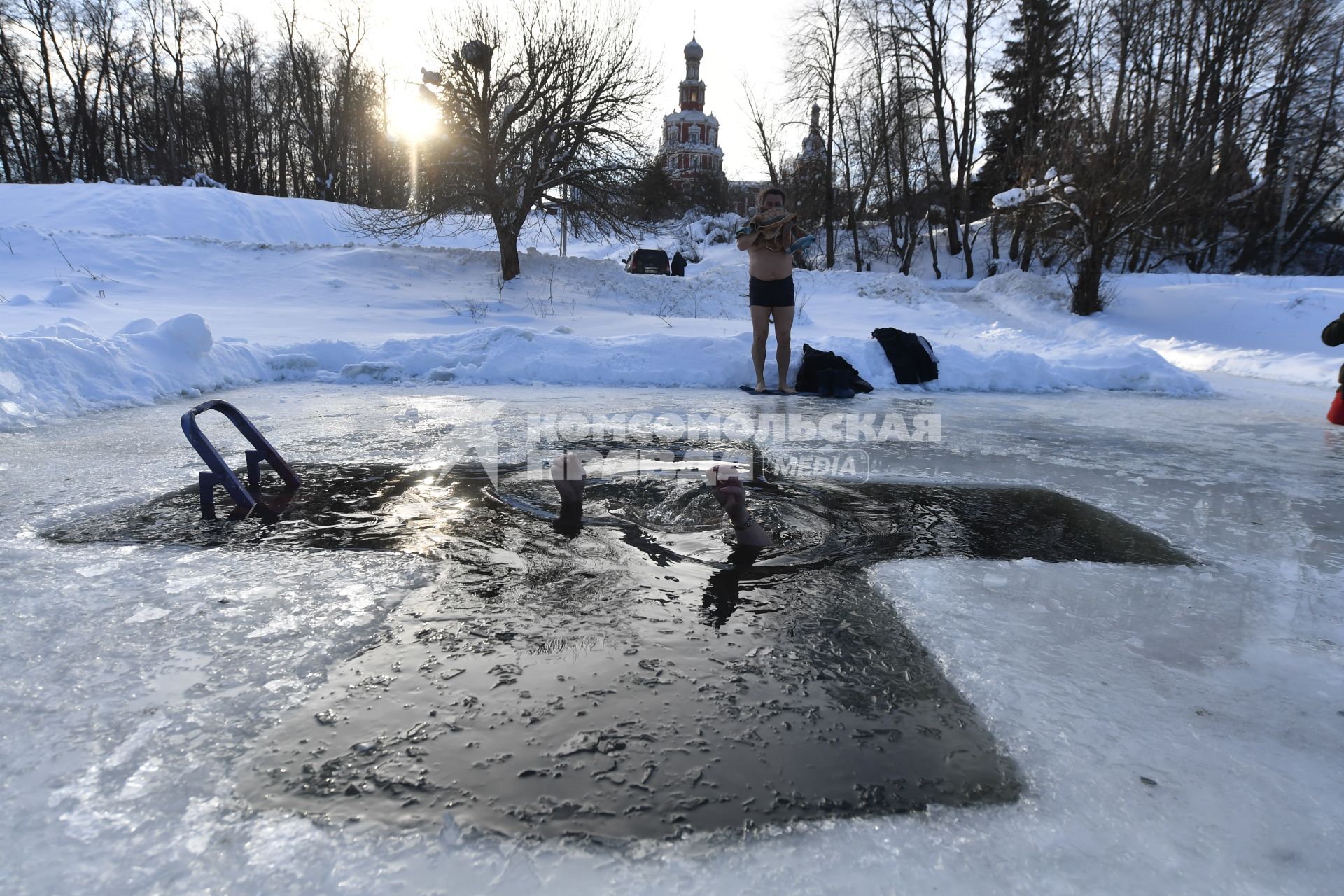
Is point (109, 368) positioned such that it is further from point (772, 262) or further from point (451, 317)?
point (451, 317)

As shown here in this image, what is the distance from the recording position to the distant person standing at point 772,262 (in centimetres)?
652

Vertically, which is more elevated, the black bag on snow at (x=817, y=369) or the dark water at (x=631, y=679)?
the black bag on snow at (x=817, y=369)

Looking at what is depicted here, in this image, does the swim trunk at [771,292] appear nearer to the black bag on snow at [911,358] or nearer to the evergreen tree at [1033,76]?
the black bag on snow at [911,358]

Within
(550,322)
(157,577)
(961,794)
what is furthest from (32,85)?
(961,794)

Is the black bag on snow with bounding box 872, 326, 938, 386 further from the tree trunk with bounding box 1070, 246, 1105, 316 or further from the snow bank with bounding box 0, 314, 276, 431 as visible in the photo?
the tree trunk with bounding box 1070, 246, 1105, 316

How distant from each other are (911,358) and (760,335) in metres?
1.95

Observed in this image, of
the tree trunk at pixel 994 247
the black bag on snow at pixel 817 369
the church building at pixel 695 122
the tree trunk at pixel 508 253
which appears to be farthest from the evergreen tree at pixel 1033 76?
the church building at pixel 695 122

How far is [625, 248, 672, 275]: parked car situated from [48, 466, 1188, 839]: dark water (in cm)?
2337

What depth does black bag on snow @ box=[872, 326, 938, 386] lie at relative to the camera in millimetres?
7969

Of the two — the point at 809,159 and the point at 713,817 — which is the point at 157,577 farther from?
the point at 809,159

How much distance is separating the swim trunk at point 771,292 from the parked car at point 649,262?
19.2 m

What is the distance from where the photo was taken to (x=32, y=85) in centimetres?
3147

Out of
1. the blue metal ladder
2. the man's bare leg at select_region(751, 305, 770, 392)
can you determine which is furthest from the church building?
the blue metal ladder

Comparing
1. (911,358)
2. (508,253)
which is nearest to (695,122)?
(508,253)
